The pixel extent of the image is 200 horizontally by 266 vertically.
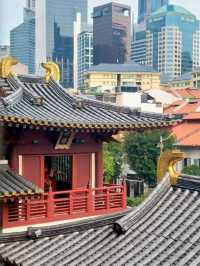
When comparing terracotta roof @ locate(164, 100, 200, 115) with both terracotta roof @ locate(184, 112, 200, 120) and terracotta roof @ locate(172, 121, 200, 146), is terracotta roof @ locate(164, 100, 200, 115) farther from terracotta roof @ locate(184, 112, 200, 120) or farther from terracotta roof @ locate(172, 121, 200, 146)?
terracotta roof @ locate(172, 121, 200, 146)

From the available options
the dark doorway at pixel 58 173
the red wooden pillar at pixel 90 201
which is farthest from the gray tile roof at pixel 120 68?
the red wooden pillar at pixel 90 201

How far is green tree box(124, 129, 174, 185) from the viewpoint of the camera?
→ 4303cm

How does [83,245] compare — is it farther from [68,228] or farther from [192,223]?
[192,223]

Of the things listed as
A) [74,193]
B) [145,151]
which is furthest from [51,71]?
[145,151]

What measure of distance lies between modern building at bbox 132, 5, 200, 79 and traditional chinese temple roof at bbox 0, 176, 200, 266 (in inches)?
6929

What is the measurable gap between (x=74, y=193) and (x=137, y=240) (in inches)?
250

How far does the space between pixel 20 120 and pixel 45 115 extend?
5.35ft

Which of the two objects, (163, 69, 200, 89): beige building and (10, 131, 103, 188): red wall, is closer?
(10, 131, 103, 188): red wall

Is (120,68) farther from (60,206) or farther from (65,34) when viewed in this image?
(60,206)

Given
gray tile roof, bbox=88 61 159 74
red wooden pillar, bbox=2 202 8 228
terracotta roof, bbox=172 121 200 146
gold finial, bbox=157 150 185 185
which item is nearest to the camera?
gold finial, bbox=157 150 185 185

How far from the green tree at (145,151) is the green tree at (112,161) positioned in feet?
2.76

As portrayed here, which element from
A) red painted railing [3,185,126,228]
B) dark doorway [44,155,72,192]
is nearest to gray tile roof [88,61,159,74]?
dark doorway [44,155,72,192]

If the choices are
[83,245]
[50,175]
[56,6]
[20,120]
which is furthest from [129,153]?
[56,6]

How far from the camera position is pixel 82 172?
15453mm
